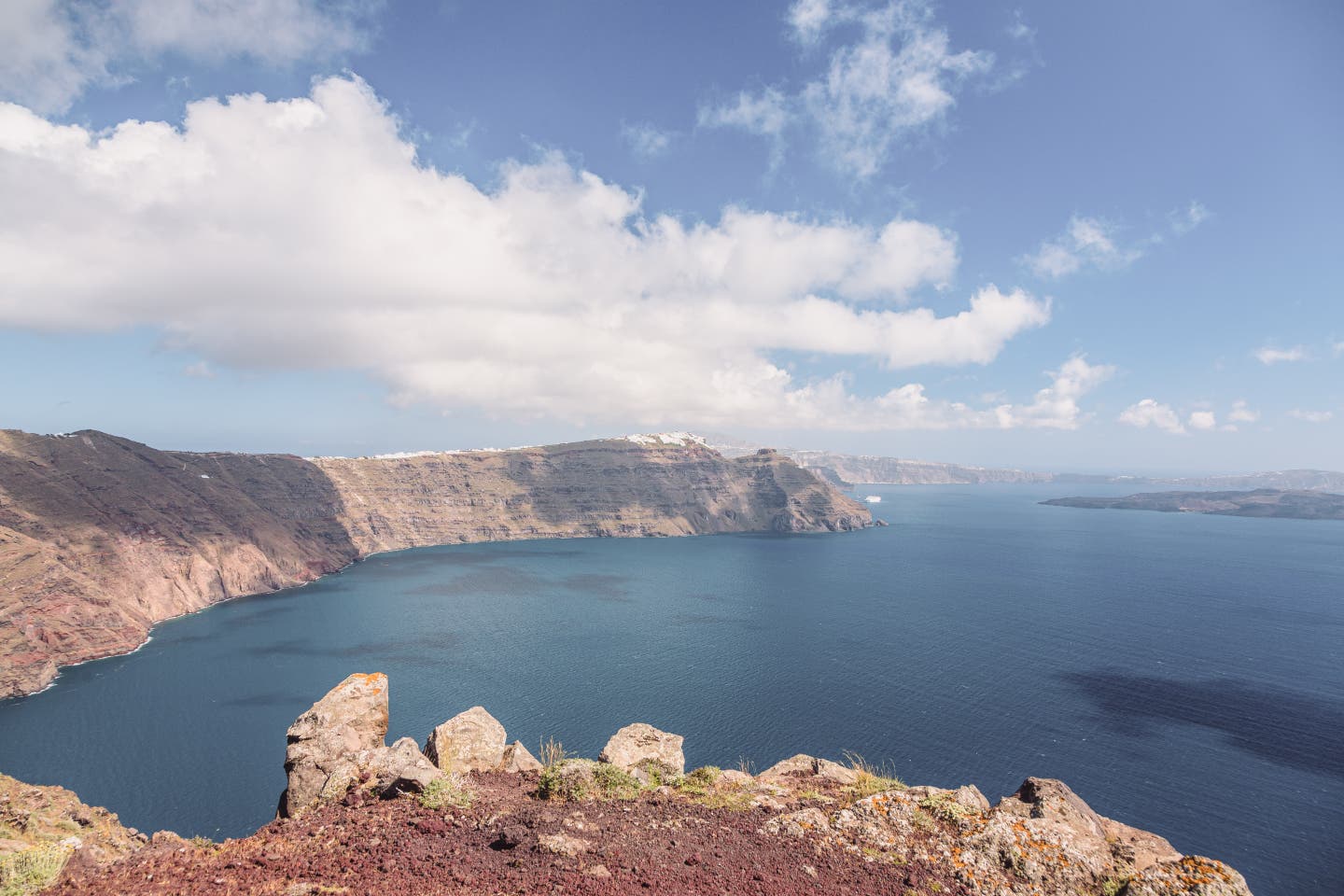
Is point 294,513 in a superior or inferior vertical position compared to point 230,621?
superior

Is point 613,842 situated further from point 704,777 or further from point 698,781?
point 704,777

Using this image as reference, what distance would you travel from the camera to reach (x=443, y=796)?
13328 millimetres

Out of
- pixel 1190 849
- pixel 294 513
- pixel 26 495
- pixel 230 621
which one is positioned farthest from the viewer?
pixel 294 513

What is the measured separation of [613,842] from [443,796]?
4234 millimetres

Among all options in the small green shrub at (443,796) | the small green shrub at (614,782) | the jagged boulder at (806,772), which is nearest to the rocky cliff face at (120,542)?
the small green shrub at (443,796)

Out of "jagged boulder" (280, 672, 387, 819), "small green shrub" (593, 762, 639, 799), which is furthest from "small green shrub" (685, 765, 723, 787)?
"jagged boulder" (280, 672, 387, 819)

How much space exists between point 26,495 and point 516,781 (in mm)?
154261

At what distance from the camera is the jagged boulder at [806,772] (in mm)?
19281

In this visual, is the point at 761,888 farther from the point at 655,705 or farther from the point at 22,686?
the point at 22,686

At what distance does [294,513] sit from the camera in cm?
17975

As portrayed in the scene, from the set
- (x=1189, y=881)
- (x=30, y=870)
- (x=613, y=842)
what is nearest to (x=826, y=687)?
(x=1189, y=881)

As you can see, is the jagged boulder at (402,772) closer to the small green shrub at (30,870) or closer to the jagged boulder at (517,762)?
the jagged boulder at (517,762)

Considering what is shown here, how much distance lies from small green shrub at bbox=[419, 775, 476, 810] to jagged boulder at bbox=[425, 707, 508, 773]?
13.6ft

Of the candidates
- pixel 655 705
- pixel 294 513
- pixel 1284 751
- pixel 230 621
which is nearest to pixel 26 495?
pixel 230 621
